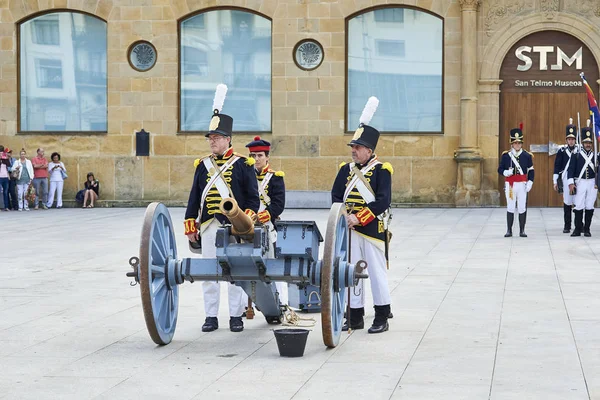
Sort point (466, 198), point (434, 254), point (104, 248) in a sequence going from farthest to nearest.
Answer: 1. point (466, 198)
2. point (104, 248)
3. point (434, 254)

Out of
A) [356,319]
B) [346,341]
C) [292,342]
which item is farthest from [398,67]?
[292,342]

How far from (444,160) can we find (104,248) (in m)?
12.5

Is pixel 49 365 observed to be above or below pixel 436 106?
below

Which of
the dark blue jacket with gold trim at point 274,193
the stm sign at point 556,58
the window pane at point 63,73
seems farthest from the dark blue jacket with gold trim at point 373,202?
the window pane at point 63,73

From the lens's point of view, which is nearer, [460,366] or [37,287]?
[460,366]

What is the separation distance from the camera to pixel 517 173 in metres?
20.0

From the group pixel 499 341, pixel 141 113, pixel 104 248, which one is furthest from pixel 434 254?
pixel 141 113

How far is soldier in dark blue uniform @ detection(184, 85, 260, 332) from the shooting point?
31.8 feet

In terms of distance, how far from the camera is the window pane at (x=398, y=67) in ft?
92.7

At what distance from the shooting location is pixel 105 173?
1150 inches

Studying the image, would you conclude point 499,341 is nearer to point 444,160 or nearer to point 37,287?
point 37,287

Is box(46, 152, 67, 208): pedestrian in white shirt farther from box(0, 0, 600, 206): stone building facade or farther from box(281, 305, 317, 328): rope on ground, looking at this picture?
box(281, 305, 317, 328): rope on ground

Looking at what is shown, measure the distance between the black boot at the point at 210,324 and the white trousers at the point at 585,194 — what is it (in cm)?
1148

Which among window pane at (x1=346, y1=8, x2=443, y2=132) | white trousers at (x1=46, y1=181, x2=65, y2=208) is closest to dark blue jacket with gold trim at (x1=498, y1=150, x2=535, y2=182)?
window pane at (x1=346, y1=8, x2=443, y2=132)
